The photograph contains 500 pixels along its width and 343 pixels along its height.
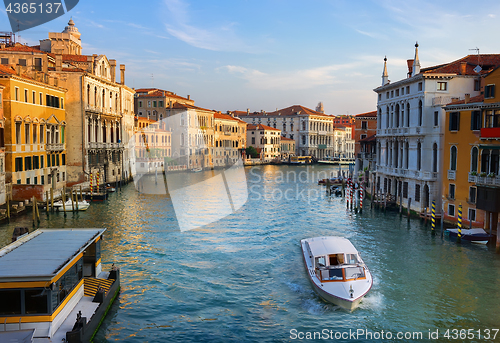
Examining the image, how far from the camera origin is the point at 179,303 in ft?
35.8

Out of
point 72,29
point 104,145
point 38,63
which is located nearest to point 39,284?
point 38,63

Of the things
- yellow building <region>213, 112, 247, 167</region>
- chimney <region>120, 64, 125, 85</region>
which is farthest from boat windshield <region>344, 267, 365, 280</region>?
yellow building <region>213, 112, 247, 167</region>

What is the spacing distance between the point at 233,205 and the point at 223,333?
18719 mm

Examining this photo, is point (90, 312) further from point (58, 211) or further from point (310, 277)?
point (58, 211)

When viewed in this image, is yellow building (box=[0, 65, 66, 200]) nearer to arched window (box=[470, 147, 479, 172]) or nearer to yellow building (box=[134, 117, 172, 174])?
yellow building (box=[134, 117, 172, 174])

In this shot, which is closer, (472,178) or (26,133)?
(472,178)

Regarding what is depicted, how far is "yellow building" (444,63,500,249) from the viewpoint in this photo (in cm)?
1556

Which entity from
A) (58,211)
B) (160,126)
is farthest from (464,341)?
(160,126)

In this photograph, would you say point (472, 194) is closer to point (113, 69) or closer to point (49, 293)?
point (49, 293)

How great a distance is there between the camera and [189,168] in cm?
5397

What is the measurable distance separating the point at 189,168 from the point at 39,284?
153ft

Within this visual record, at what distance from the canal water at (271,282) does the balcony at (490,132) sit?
383cm

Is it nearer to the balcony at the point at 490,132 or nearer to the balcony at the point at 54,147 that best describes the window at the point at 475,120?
the balcony at the point at 490,132

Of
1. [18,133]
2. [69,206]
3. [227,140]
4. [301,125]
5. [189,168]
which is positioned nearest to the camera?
[18,133]
